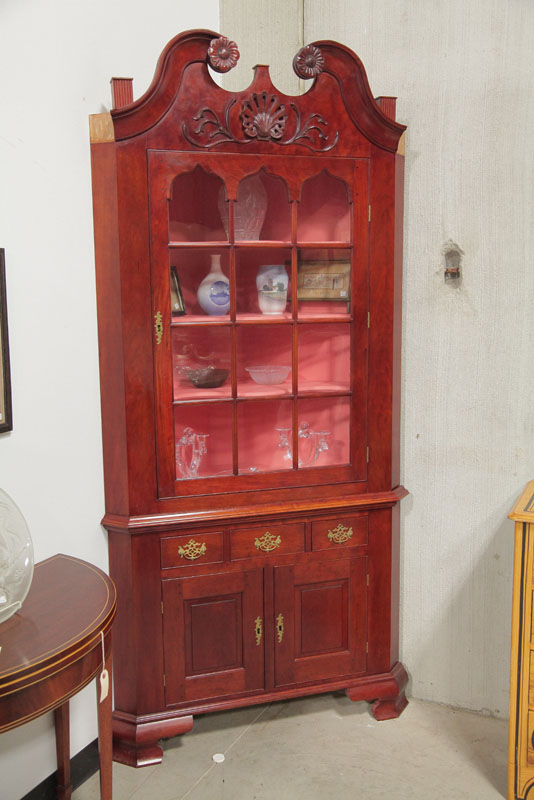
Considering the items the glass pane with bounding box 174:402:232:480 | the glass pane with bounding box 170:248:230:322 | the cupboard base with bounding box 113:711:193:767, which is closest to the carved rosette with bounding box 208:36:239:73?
the glass pane with bounding box 170:248:230:322

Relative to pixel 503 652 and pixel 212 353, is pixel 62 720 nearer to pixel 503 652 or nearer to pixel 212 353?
pixel 212 353

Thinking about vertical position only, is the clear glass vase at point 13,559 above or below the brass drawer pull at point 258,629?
above

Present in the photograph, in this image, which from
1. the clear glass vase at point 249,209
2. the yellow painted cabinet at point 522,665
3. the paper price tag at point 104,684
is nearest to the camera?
the paper price tag at point 104,684

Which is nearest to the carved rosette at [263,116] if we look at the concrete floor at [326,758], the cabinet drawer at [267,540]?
the cabinet drawer at [267,540]

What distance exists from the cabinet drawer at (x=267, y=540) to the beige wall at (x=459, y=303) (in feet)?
1.57

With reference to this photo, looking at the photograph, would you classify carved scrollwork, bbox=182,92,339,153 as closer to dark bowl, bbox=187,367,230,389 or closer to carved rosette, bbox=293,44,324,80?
carved rosette, bbox=293,44,324,80

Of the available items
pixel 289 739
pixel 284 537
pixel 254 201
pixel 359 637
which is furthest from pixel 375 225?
pixel 289 739

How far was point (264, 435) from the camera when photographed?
2484 millimetres

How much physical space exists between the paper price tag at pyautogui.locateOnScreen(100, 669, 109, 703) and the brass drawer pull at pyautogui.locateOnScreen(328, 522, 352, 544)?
97 cm

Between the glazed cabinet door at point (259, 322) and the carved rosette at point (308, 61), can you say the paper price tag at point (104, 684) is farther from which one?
the carved rosette at point (308, 61)

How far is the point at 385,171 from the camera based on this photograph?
243 centimetres

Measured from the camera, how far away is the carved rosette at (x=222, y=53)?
2.15 metres

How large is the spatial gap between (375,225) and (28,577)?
155 cm

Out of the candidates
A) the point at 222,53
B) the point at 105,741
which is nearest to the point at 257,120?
the point at 222,53
